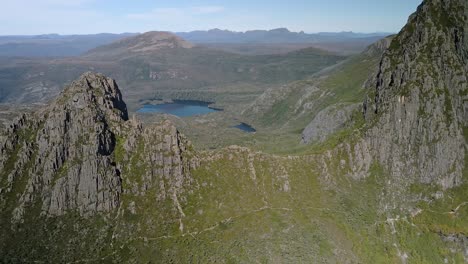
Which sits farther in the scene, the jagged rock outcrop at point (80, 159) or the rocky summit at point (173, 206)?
the jagged rock outcrop at point (80, 159)

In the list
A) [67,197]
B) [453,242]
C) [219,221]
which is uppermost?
[67,197]

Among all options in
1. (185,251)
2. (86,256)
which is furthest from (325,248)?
(86,256)


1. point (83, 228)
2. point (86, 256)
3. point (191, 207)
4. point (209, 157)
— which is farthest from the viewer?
point (209, 157)

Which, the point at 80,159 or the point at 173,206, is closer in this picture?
the point at 173,206

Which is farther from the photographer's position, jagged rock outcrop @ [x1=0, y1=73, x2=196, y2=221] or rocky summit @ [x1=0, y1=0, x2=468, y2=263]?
jagged rock outcrop @ [x1=0, y1=73, x2=196, y2=221]

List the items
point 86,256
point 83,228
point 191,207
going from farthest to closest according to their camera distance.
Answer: point 191,207, point 83,228, point 86,256

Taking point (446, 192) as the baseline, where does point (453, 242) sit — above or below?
below

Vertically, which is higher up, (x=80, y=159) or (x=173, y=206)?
(x=80, y=159)

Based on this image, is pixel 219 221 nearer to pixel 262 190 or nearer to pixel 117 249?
pixel 262 190
